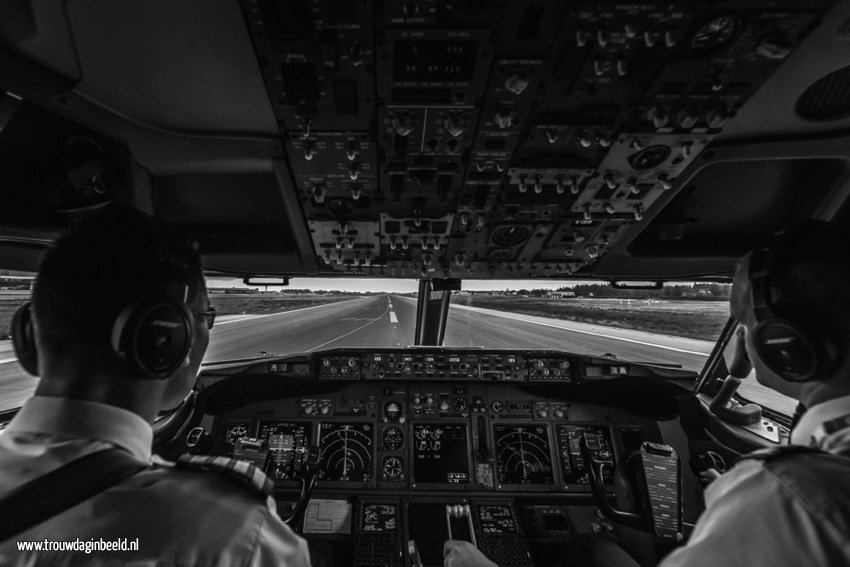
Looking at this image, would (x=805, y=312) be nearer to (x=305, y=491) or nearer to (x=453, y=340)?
(x=305, y=491)

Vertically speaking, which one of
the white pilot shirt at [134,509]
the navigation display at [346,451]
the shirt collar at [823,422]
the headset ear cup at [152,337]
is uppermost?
the headset ear cup at [152,337]

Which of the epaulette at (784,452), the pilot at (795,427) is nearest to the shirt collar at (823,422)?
the pilot at (795,427)

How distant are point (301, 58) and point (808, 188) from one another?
2.72 meters

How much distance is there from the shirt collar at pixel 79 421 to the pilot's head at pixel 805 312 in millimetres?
1580

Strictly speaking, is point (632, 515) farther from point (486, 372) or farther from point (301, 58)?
point (301, 58)

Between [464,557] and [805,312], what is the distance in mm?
1343

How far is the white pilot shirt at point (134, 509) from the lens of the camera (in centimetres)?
57

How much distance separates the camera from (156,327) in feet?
2.61

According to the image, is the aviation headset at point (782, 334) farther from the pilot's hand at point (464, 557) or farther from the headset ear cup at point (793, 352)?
the pilot's hand at point (464, 557)

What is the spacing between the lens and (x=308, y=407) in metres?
3.04

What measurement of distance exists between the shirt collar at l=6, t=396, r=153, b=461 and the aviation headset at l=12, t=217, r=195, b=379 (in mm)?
95

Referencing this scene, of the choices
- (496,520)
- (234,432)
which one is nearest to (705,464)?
(496,520)

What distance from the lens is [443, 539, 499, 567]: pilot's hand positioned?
134 cm

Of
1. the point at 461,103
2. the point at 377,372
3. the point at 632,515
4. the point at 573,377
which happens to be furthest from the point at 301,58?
the point at 632,515
